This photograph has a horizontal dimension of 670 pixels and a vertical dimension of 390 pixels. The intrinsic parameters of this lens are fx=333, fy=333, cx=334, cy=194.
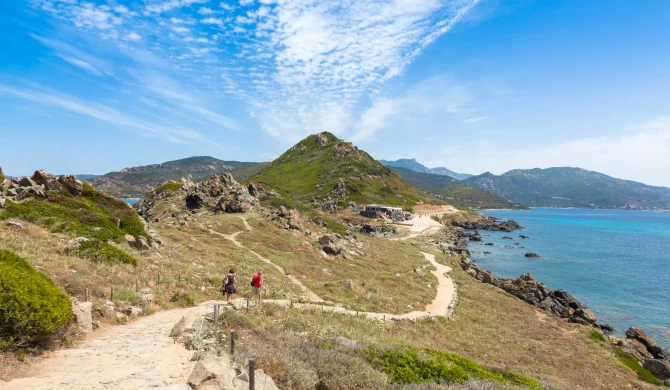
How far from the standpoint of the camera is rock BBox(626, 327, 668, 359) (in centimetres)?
3594

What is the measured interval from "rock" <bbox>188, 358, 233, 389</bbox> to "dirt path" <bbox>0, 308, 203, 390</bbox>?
0.62 meters

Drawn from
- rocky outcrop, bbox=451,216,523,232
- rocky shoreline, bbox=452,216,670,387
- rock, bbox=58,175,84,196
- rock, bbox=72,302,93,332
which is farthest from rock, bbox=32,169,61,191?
rocky outcrop, bbox=451,216,523,232

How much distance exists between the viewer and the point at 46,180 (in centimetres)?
3512

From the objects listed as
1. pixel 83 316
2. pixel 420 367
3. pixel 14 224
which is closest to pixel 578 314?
pixel 420 367

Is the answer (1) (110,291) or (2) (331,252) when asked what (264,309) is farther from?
(2) (331,252)

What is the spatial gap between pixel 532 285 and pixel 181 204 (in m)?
73.9

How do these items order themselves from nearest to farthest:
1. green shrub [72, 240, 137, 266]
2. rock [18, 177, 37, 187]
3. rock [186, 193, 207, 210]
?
green shrub [72, 240, 137, 266] → rock [18, 177, 37, 187] → rock [186, 193, 207, 210]

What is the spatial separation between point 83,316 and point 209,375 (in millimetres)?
8300

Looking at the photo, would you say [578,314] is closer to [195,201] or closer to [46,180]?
[46,180]

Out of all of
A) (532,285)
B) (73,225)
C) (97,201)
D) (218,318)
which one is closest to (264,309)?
(218,318)

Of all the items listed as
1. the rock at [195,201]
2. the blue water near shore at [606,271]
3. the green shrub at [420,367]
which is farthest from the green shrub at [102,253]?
the blue water near shore at [606,271]

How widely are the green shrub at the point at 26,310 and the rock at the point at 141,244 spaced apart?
62.2ft

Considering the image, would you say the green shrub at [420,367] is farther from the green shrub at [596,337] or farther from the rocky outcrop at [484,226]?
the rocky outcrop at [484,226]

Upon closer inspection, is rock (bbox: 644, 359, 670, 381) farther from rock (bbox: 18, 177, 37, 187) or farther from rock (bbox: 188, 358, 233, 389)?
rock (bbox: 18, 177, 37, 187)
